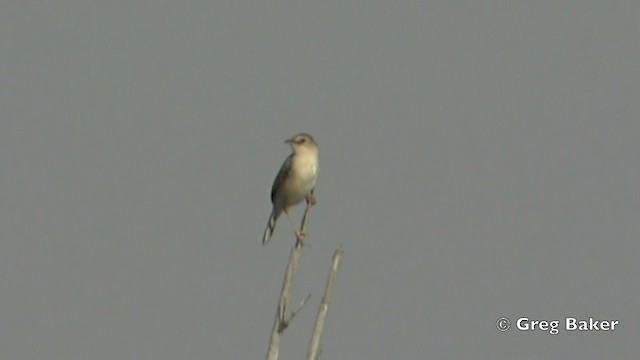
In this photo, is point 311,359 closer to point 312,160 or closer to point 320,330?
point 320,330

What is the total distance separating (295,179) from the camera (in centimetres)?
1402

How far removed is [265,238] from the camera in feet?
46.0

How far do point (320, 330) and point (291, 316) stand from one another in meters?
0.40

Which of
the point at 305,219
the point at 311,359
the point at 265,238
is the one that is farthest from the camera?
the point at 265,238

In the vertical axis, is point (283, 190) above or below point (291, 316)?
above

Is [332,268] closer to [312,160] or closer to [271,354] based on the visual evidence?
[271,354]

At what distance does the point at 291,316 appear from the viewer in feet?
30.2

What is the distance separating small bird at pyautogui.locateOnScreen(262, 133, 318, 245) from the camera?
13977 mm

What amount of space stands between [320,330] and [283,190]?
537 cm

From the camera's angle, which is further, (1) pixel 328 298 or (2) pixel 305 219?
(2) pixel 305 219

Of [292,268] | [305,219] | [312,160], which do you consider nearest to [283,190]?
[312,160]

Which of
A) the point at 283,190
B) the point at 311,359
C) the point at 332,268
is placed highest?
the point at 283,190

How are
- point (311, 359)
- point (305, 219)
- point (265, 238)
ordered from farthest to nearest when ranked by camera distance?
1. point (265, 238)
2. point (305, 219)
3. point (311, 359)

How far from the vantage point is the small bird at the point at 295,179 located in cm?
1398
